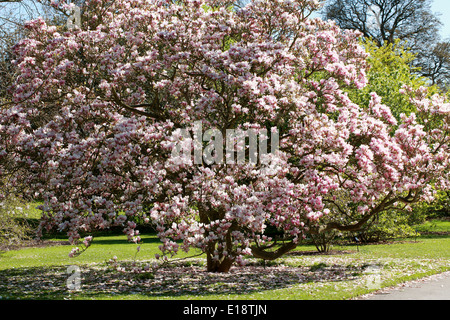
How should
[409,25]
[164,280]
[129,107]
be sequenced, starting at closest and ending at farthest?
[129,107]
[164,280]
[409,25]

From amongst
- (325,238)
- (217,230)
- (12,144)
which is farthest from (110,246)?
(217,230)

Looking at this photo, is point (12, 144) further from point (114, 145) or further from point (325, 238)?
point (325, 238)

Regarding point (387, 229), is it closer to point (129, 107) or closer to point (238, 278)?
point (238, 278)

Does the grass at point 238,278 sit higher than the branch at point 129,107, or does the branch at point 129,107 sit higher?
the branch at point 129,107

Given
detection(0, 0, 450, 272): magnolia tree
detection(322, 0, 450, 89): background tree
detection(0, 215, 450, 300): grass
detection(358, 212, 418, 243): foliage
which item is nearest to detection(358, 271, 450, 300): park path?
detection(0, 215, 450, 300): grass

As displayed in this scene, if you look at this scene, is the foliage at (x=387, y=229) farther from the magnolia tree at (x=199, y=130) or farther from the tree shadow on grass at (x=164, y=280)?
the magnolia tree at (x=199, y=130)

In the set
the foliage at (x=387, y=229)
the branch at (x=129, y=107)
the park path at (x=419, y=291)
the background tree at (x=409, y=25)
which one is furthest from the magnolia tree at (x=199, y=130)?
the background tree at (x=409, y=25)

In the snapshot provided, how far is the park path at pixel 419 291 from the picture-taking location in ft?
29.7

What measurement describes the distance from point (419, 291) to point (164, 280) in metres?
6.18

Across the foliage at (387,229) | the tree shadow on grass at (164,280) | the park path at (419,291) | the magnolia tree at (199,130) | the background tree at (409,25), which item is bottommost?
the tree shadow on grass at (164,280)

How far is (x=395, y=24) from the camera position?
4366 cm

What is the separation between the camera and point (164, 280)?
40.3ft

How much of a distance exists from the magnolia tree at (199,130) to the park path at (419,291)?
2.02 metres

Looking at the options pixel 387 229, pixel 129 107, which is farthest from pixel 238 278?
pixel 387 229
